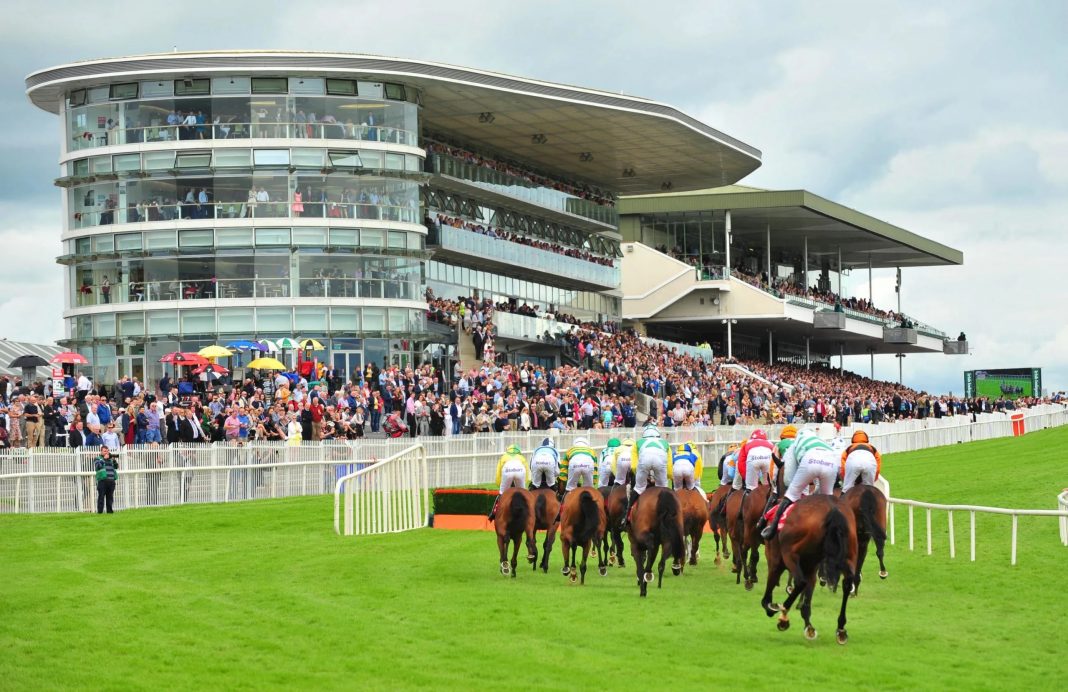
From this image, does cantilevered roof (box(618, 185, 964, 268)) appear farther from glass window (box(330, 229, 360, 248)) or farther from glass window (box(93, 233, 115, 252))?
glass window (box(93, 233, 115, 252))

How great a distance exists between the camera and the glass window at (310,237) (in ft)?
157

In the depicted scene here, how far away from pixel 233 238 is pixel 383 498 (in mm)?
24152

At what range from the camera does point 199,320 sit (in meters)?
46.8

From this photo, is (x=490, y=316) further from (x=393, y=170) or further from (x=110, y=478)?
(x=110, y=478)

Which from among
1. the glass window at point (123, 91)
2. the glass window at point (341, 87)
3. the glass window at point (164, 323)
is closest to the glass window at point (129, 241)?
the glass window at point (164, 323)

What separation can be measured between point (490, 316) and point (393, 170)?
6.67 m

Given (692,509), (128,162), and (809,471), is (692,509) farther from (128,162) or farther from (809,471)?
(128,162)

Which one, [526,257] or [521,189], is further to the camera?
[521,189]

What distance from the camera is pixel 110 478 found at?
2770 cm

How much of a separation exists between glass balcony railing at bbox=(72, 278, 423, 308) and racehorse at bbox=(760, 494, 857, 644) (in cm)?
3526

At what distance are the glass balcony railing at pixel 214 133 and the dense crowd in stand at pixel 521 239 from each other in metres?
6.48

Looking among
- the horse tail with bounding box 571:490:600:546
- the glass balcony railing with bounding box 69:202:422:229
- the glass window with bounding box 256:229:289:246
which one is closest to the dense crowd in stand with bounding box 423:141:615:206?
the glass balcony railing with bounding box 69:202:422:229

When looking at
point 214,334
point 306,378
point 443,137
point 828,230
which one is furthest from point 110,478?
point 828,230

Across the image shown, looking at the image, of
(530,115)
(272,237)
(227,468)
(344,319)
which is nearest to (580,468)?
(227,468)
